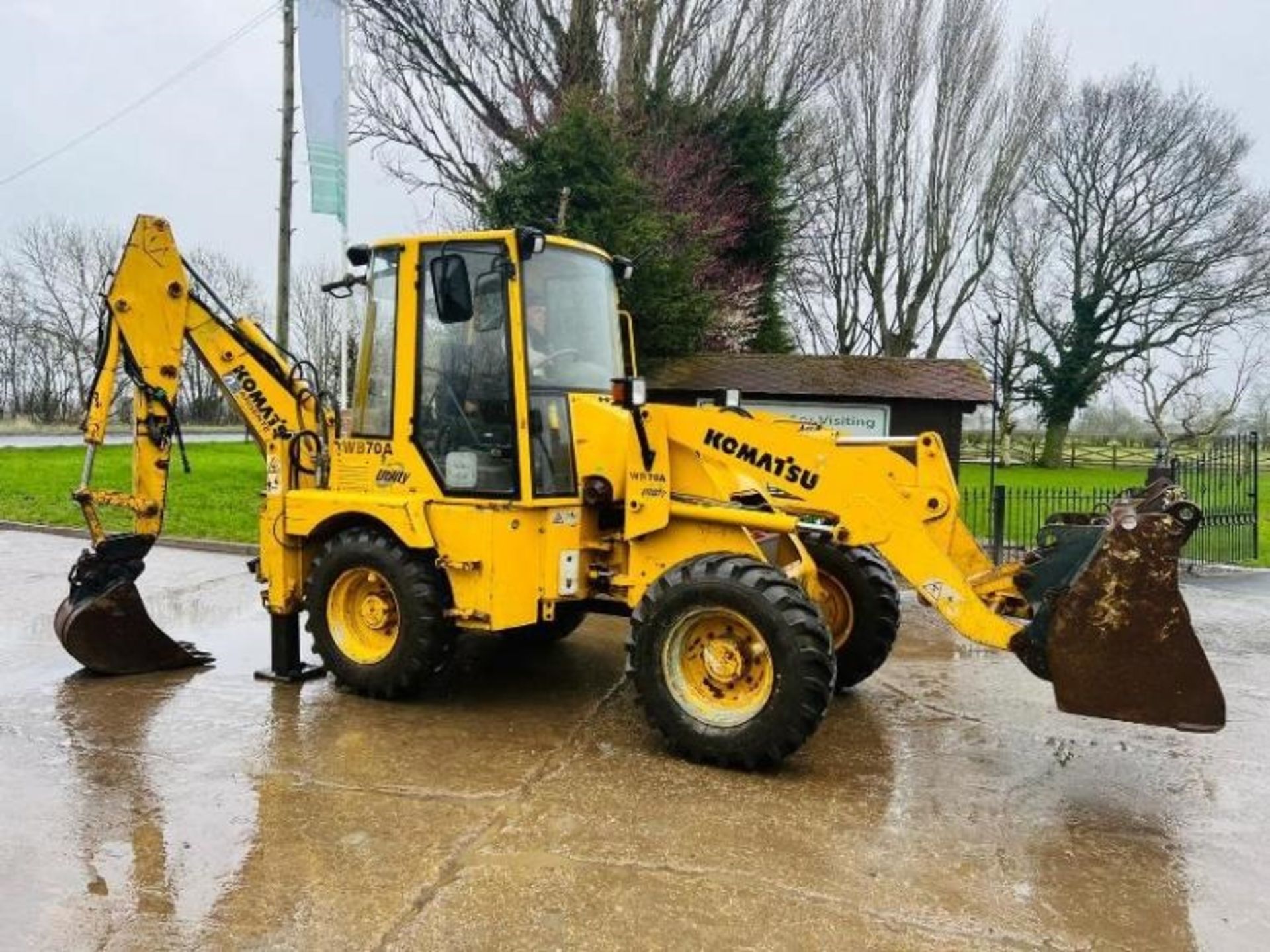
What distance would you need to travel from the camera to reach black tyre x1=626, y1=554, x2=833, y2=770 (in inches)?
192

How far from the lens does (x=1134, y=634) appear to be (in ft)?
14.8

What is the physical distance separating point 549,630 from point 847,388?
984cm

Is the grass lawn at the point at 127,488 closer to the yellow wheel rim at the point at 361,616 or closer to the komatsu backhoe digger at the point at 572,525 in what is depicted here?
the komatsu backhoe digger at the point at 572,525

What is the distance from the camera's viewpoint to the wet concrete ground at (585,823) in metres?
3.59

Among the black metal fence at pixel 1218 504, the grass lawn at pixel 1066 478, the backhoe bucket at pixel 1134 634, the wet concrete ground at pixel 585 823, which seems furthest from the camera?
the grass lawn at pixel 1066 478

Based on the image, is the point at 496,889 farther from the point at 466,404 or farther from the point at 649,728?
the point at 466,404

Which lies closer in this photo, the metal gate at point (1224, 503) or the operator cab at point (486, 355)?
the operator cab at point (486, 355)

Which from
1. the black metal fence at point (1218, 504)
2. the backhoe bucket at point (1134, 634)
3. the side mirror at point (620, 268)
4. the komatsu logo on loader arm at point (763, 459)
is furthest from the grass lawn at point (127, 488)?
the backhoe bucket at point (1134, 634)

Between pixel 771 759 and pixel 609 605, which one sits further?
pixel 609 605

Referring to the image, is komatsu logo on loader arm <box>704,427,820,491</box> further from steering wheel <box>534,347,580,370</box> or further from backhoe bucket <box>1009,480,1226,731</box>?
backhoe bucket <box>1009,480,1226,731</box>

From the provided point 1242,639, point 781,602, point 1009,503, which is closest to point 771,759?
point 781,602

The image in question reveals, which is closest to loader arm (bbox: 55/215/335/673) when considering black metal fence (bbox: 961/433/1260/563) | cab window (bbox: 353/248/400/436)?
cab window (bbox: 353/248/400/436)

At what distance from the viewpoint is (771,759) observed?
497 cm

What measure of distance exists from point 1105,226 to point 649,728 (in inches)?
1382
